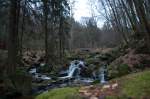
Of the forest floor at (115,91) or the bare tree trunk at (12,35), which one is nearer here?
the forest floor at (115,91)

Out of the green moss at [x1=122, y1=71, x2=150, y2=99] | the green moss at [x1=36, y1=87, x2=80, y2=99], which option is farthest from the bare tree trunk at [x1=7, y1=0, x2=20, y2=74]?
the green moss at [x1=122, y1=71, x2=150, y2=99]

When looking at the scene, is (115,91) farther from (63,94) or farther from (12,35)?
(12,35)

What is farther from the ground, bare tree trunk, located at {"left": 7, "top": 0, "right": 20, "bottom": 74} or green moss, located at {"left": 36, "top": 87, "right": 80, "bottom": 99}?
bare tree trunk, located at {"left": 7, "top": 0, "right": 20, "bottom": 74}

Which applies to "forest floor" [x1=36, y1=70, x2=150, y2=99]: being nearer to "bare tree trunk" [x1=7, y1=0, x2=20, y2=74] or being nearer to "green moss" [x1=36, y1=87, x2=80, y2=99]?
"green moss" [x1=36, y1=87, x2=80, y2=99]

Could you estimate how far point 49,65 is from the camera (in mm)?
23500

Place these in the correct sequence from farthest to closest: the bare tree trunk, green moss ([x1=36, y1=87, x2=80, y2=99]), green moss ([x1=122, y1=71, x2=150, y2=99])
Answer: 1. the bare tree trunk
2. green moss ([x1=36, y1=87, x2=80, y2=99])
3. green moss ([x1=122, y1=71, x2=150, y2=99])

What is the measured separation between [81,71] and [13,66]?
28.7 ft

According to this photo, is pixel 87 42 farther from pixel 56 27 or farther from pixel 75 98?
pixel 75 98

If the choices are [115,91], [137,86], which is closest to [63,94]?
[115,91]

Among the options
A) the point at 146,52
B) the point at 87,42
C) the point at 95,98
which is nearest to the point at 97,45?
the point at 87,42

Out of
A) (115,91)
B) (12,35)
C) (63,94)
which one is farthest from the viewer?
(12,35)

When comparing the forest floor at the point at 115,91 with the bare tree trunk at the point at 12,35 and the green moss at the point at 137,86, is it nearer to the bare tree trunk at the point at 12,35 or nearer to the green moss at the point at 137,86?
the green moss at the point at 137,86

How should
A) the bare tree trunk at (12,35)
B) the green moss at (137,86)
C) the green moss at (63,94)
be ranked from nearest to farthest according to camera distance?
the green moss at (137,86)
the green moss at (63,94)
the bare tree trunk at (12,35)

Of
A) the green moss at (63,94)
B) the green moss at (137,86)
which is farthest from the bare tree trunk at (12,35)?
the green moss at (137,86)
